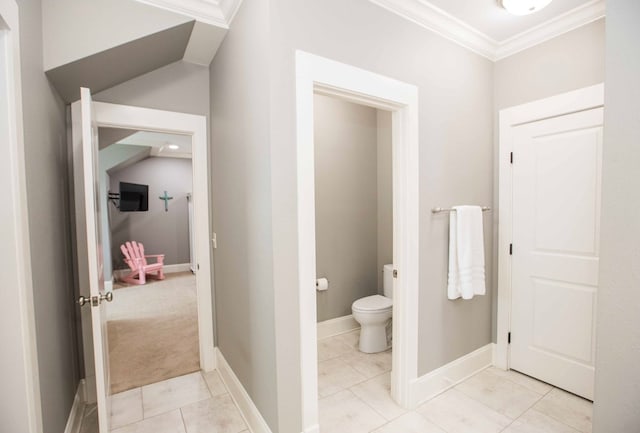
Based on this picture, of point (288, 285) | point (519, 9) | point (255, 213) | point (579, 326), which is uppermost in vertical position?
point (519, 9)

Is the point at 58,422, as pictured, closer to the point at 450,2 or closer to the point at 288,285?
the point at 288,285

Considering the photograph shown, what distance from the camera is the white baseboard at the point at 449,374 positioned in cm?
204

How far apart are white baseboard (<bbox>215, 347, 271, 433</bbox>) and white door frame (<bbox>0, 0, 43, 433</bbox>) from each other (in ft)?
3.32

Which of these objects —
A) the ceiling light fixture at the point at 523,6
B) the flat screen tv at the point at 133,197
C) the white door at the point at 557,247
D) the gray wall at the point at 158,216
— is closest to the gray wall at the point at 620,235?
the ceiling light fixture at the point at 523,6

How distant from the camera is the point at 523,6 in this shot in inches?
71.8

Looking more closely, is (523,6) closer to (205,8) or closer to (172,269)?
(205,8)

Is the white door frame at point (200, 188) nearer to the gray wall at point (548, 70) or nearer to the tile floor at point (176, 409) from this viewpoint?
the tile floor at point (176, 409)

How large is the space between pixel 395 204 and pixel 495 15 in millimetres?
1464

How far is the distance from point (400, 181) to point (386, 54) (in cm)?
80

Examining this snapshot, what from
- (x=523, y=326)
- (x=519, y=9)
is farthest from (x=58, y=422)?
(x=519, y=9)

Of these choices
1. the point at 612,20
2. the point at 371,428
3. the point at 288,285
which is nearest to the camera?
the point at 612,20

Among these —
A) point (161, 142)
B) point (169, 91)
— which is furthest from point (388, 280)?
point (161, 142)

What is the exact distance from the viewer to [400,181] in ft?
6.42

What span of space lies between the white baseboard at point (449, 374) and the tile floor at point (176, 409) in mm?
1176
